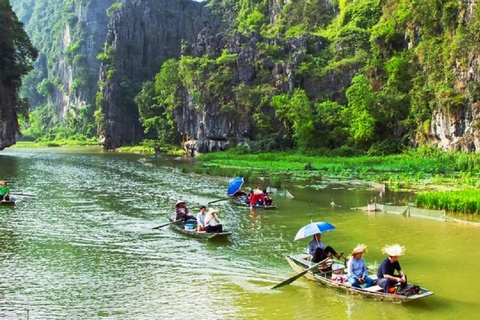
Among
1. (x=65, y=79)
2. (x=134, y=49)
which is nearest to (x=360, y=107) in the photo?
(x=134, y=49)

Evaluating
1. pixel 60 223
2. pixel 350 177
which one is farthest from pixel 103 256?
pixel 350 177

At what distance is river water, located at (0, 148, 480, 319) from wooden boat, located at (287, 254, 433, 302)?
185mm

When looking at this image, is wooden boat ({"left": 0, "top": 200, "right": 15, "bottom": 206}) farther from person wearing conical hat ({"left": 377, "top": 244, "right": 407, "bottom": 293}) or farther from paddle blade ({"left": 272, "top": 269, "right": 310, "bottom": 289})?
person wearing conical hat ({"left": 377, "top": 244, "right": 407, "bottom": 293})

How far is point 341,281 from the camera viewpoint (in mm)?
14453

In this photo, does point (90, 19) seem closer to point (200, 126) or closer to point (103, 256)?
point (200, 126)

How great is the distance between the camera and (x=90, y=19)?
16325cm

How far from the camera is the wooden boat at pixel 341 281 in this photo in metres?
13.2

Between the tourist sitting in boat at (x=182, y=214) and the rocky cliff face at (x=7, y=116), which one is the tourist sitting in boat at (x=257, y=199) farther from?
the rocky cliff face at (x=7, y=116)

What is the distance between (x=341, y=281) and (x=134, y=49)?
10362 cm

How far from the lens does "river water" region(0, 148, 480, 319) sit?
1343 cm

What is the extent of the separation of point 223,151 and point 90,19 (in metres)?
110

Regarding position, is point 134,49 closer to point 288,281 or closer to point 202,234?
point 202,234

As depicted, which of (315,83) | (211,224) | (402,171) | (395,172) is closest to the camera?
(211,224)

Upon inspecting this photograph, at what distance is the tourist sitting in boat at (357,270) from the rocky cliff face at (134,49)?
90.1 m
